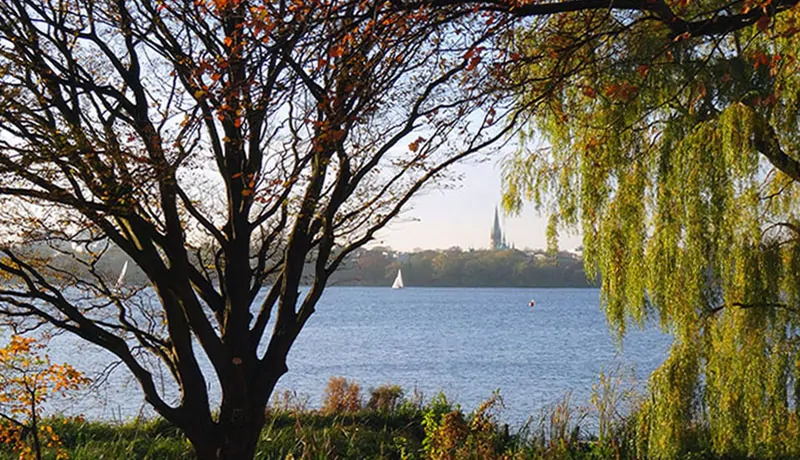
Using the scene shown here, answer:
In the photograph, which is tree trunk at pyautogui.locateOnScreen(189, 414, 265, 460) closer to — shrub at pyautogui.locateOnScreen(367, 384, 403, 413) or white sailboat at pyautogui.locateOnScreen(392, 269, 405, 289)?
shrub at pyautogui.locateOnScreen(367, 384, 403, 413)

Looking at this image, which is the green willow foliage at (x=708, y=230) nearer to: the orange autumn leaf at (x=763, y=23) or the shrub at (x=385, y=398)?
the orange autumn leaf at (x=763, y=23)

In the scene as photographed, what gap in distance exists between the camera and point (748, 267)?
7160 millimetres

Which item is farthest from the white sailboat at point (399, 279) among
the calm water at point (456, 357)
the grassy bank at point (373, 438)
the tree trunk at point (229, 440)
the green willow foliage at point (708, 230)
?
the tree trunk at point (229, 440)

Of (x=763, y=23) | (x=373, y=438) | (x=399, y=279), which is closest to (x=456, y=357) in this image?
(x=373, y=438)

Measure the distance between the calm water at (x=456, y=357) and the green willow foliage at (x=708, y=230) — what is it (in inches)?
35.4

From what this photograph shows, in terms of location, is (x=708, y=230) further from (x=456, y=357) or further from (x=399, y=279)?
(x=399, y=279)

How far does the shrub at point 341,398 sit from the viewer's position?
10.9 meters

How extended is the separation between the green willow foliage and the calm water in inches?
35.4

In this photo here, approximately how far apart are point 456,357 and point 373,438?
18.5m

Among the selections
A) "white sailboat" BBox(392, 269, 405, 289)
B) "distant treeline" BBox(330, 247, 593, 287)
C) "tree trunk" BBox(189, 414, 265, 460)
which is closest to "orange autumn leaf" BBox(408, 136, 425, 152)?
"tree trunk" BBox(189, 414, 265, 460)

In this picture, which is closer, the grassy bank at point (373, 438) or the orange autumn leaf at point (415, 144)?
the orange autumn leaf at point (415, 144)

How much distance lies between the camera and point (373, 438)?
8.39m

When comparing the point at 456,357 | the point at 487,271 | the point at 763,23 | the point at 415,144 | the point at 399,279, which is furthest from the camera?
the point at 399,279

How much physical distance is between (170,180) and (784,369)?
531 cm
